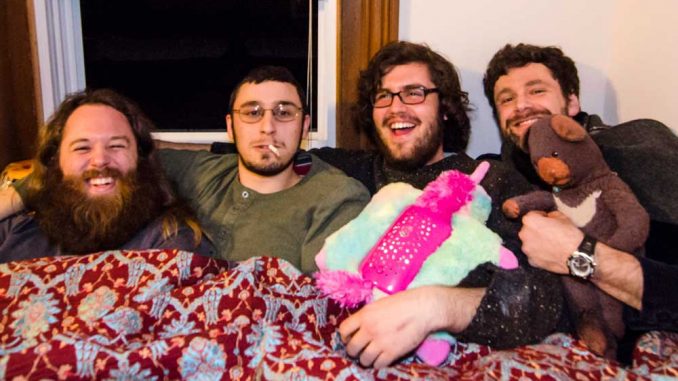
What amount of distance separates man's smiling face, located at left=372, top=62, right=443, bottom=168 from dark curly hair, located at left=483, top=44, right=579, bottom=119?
0.91 feet

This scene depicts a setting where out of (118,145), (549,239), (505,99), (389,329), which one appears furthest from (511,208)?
(118,145)

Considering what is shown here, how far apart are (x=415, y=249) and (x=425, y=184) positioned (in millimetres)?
423

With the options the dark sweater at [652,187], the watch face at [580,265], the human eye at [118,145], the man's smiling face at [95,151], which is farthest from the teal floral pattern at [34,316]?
the dark sweater at [652,187]

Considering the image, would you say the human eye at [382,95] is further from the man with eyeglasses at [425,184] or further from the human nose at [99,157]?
A: the human nose at [99,157]

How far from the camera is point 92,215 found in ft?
4.95

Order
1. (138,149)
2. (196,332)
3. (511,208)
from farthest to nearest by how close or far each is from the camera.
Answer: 1. (138,149)
2. (511,208)
3. (196,332)

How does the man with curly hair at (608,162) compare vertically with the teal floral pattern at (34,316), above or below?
above

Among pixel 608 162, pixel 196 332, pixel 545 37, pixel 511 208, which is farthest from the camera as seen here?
pixel 545 37

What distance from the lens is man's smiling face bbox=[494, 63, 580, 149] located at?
65.5 inches

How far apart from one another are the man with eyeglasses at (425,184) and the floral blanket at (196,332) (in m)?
0.06

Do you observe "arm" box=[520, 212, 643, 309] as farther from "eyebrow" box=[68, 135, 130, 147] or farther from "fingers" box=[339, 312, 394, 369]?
"eyebrow" box=[68, 135, 130, 147]

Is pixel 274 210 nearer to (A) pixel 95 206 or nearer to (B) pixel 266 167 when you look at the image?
(B) pixel 266 167

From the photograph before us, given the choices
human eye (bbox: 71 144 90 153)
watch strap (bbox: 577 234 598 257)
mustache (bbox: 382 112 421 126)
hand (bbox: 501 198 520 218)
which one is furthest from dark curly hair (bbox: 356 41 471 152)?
human eye (bbox: 71 144 90 153)

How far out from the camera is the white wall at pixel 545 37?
6.35 feet
